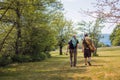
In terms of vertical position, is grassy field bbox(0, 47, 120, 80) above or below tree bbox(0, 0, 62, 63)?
below

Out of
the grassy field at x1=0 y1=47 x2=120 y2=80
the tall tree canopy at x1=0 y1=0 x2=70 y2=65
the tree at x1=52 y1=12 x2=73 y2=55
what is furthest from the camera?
the tree at x1=52 y1=12 x2=73 y2=55

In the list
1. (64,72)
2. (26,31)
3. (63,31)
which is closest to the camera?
(64,72)

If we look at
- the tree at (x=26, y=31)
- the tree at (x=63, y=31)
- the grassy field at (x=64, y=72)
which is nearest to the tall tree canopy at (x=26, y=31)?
the tree at (x=26, y=31)

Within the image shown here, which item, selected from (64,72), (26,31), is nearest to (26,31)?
(26,31)

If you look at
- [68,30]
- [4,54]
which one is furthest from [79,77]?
[68,30]

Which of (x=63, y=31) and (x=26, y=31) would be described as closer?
(x=26, y=31)

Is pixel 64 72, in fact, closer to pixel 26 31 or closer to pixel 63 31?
pixel 26 31

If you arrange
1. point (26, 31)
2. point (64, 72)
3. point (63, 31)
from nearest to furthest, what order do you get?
point (64, 72) < point (26, 31) < point (63, 31)

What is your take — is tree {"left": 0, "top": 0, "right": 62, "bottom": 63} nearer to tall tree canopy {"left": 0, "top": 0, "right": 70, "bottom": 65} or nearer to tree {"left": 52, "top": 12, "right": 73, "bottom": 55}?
tall tree canopy {"left": 0, "top": 0, "right": 70, "bottom": 65}

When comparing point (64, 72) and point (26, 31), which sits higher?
point (26, 31)

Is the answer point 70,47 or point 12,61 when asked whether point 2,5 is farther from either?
point 12,61

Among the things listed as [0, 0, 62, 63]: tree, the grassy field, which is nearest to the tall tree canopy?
[0, 0, 62, 63]: tree

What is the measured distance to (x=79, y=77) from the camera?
1755cm

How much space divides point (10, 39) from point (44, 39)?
648 cm
